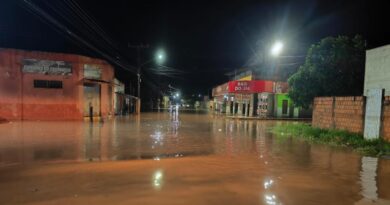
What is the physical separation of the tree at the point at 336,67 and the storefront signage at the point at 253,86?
17563 millimetres

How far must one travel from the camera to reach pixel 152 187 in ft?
23.2

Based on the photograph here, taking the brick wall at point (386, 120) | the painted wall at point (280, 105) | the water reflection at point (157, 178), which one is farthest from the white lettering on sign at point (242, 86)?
the water reflection at point (157, 178)

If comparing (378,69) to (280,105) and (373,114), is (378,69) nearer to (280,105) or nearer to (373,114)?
(373,114)

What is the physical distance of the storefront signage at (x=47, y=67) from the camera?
28672 mm

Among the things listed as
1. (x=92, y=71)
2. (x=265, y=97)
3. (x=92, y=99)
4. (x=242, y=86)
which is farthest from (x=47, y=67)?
(x=265, y=97)

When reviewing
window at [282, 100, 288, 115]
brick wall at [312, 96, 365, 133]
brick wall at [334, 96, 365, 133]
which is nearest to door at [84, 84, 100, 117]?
window at [282, 100, 288, 115]

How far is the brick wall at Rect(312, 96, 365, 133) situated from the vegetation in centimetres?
53

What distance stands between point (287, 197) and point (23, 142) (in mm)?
12835

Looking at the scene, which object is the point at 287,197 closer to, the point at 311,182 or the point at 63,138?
the point at 311,182

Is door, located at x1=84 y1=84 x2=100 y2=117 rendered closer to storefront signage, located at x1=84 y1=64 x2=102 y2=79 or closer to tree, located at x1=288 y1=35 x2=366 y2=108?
storefront signage, located at x1=84 y1=64 x2=102 y2=79

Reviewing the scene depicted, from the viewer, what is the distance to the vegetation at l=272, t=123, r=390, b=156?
1236cm

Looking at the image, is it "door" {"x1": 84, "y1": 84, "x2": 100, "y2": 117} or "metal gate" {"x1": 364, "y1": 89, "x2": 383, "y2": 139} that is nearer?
"metal gate" {"x1": 364, "y1": 89, "x2": 383, "y2": 139}

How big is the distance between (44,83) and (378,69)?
27.2 m

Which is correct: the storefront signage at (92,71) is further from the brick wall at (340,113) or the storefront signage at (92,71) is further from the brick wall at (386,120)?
the brick wall at (386,120)
